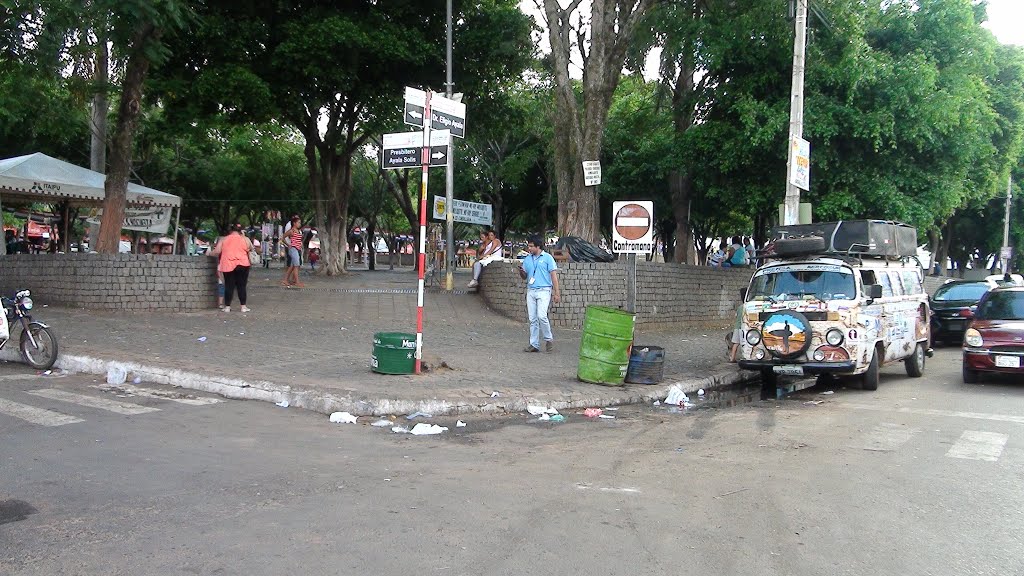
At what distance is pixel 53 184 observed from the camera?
18.6 metres

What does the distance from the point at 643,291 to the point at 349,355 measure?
8.46 meters


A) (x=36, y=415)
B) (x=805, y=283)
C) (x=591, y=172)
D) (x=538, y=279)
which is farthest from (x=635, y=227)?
(x=36, y=415)

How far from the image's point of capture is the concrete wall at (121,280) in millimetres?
15273

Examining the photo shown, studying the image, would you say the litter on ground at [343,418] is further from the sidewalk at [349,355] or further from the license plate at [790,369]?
the license plate at [790,369]

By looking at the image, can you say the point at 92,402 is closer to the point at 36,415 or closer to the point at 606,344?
the point at 36,415

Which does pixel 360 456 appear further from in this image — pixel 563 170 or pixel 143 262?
pixel 563 170

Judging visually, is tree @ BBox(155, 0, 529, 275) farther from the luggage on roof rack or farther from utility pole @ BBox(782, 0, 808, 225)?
the luggage on roof rack

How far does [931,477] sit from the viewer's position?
6438 millimetres

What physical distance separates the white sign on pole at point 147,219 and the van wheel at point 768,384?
17917 mm

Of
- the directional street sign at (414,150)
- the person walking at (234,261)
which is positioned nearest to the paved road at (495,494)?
the directional street sign at (414,150)

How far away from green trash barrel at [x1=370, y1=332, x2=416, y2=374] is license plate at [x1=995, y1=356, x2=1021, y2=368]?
8450 millimetres

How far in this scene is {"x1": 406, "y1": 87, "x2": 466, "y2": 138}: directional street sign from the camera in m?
10.1

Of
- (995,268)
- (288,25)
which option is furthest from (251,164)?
(995,268)

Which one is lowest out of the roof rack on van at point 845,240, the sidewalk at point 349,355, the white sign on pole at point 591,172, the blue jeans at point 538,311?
the sidewalk at point 349,355
